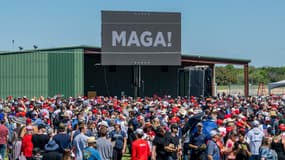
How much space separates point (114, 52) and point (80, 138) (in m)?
28.2

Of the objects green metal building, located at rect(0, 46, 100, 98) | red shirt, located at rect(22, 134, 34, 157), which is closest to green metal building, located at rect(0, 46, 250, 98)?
green metal building, located at rect(0, 46, 100, 98)

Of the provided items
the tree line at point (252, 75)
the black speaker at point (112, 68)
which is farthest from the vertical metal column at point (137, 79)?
the tree line at point (252, 75)

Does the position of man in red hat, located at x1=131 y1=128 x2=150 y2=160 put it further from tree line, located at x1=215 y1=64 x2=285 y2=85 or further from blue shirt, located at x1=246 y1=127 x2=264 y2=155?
tree line, located at x1=215 y1=64 x2=285 y2=85

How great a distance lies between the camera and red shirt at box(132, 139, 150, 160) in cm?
1399

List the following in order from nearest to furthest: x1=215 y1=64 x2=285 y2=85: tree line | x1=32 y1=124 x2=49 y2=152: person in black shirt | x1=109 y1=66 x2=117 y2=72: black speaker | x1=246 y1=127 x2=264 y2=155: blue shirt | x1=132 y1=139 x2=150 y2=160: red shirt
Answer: x1=132 y1=139 x2=150 y2=160: red shirt < x1=32 y1=124 x2=49 y2=152: person in black shirt < x1=246 y1=127 x2=264 y2=155: blue shirt < x1=109 y1=66 x2=117 y2=72: black speaker < x1=215 y1=64 x2=285 y2=85: tree line

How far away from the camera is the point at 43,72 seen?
45.9 metres

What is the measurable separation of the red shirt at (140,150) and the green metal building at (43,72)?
1230 inches

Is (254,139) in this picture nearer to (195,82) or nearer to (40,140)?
(40,140)

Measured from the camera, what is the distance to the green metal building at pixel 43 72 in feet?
148

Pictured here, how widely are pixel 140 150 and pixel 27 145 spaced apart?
2.47 metres

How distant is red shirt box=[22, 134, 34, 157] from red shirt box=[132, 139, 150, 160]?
2.19m

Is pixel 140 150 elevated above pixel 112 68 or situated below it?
below

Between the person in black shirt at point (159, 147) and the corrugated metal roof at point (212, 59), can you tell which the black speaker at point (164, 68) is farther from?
the person in black shirt at point (159, 147)

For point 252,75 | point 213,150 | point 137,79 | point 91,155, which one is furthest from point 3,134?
point 252,75
